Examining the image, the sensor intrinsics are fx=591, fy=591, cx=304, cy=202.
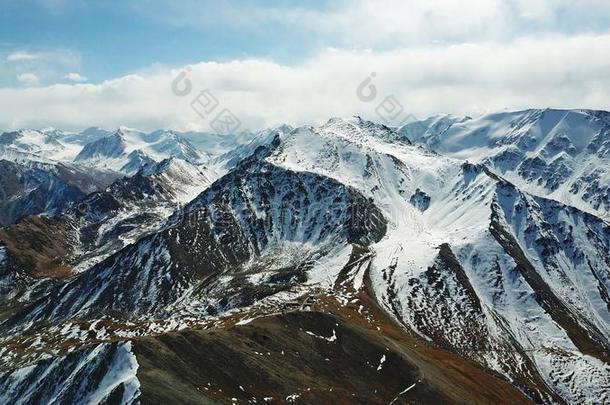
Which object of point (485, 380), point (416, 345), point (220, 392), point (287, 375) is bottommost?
point (485, 380)

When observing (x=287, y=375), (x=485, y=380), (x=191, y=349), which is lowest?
(x=485, y=380)

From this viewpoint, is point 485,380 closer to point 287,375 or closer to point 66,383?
point 287,375

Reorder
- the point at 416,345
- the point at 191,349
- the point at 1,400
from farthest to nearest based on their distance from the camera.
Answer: the point at 416,345, the point at 1,400, the point at 191,349

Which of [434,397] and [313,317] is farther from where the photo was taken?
[313,317]

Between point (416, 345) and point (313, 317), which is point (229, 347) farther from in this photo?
point (416, 345)

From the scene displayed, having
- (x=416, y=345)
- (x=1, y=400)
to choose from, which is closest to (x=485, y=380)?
(x=416, y=345)

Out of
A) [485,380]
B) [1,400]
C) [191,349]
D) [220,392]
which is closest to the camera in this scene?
[220,392]

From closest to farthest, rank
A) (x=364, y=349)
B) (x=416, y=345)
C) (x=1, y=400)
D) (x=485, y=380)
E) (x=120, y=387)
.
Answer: (x=120, y=387), (x=1, y=400), (x=364, y=349), (x=485, y=380), (x=416, y=345)

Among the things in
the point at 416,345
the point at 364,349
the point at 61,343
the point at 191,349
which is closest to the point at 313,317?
the point at 364,349

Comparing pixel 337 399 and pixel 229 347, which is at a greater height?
pixel 229 347
